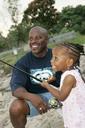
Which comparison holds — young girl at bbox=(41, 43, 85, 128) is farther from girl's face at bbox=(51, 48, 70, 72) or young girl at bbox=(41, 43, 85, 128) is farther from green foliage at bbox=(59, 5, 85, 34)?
green foliage at bbox=(59, 5, 85, 34)

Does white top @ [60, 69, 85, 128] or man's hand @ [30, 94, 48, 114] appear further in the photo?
man's hand @ [30, 94, 48, 114]

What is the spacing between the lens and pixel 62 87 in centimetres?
396

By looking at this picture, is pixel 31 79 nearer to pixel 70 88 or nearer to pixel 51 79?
pixel 51 79

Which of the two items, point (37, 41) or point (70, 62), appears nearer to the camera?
point (70, 62)

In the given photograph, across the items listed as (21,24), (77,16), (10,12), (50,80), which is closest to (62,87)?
(50,80)

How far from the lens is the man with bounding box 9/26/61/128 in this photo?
477cm

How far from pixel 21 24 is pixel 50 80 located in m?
35.3

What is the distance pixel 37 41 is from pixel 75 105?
1269 millimetres

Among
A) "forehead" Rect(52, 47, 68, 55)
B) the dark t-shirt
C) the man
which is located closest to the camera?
"forehead" Rect(52, 47, 68, 55)

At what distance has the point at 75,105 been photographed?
4.01 metres

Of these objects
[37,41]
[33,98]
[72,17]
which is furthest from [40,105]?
[72,17]

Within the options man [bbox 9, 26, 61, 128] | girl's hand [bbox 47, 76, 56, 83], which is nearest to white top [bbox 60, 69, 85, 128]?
man [bbox 9, 26, 61, 128]

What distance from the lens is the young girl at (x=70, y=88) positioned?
3961 millimetres

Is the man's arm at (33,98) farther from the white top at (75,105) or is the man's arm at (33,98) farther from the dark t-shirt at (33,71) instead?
the white top at (75,105)
